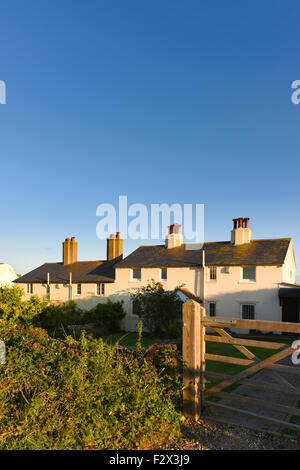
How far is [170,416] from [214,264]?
1952 cm

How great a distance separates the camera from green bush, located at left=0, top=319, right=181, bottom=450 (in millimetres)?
4539

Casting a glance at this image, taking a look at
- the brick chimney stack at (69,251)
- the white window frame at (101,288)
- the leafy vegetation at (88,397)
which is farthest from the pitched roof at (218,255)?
the leafy vegetation at (88,397)

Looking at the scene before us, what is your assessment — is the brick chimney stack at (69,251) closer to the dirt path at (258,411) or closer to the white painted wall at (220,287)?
the white painted wall at (220,287)

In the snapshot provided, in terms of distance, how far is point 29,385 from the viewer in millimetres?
5605

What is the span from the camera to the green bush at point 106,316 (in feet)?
84.4

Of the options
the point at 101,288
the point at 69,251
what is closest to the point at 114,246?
the point at 101,288

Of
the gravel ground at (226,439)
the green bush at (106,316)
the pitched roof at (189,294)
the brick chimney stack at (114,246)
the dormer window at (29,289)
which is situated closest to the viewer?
the gravel ground at (226,439)

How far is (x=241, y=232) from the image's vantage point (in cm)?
2538

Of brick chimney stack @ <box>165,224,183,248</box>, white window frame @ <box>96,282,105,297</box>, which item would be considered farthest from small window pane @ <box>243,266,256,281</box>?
white window frame @ <box>96,282,105,297</box>

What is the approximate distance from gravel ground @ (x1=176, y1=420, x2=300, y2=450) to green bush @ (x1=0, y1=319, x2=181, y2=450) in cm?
29

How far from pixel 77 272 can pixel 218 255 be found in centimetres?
1587

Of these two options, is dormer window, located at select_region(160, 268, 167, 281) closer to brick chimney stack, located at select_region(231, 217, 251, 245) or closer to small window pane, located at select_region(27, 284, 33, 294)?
brick chimney stack, located at select_region(231, 217, 251, 245)

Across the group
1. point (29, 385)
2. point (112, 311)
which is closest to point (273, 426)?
point (29, 385)

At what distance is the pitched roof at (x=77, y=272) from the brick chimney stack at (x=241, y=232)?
40.4 feet
